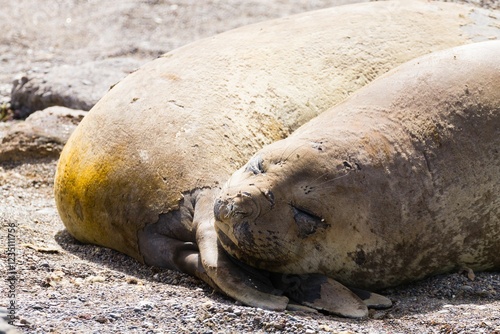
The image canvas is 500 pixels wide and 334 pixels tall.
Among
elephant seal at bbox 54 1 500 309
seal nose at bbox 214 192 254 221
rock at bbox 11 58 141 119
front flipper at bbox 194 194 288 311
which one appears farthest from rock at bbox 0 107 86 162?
seal nose at bbox 214 192 254 221

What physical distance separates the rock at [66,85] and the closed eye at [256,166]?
3.35 m

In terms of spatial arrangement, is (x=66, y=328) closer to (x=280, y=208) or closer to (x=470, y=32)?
(x=280, y=208)

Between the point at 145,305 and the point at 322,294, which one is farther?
the point at 322,294

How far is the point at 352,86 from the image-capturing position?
573 centimetres

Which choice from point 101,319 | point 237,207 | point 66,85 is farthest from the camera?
point 66,85

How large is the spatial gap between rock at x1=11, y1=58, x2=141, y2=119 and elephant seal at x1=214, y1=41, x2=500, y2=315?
344cm

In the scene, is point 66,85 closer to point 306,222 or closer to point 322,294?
point 306,222

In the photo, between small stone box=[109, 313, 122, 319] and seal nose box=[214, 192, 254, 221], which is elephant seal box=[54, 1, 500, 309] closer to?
seal nose box=[214, 192, 254, 221]

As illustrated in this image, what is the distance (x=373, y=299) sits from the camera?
15.0 ft

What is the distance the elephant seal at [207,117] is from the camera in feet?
16.3

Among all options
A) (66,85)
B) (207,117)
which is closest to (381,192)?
(207,117)

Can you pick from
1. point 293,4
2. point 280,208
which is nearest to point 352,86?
point 280,208

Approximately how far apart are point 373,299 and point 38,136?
10.6ft

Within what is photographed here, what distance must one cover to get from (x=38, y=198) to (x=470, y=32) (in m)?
2.72
